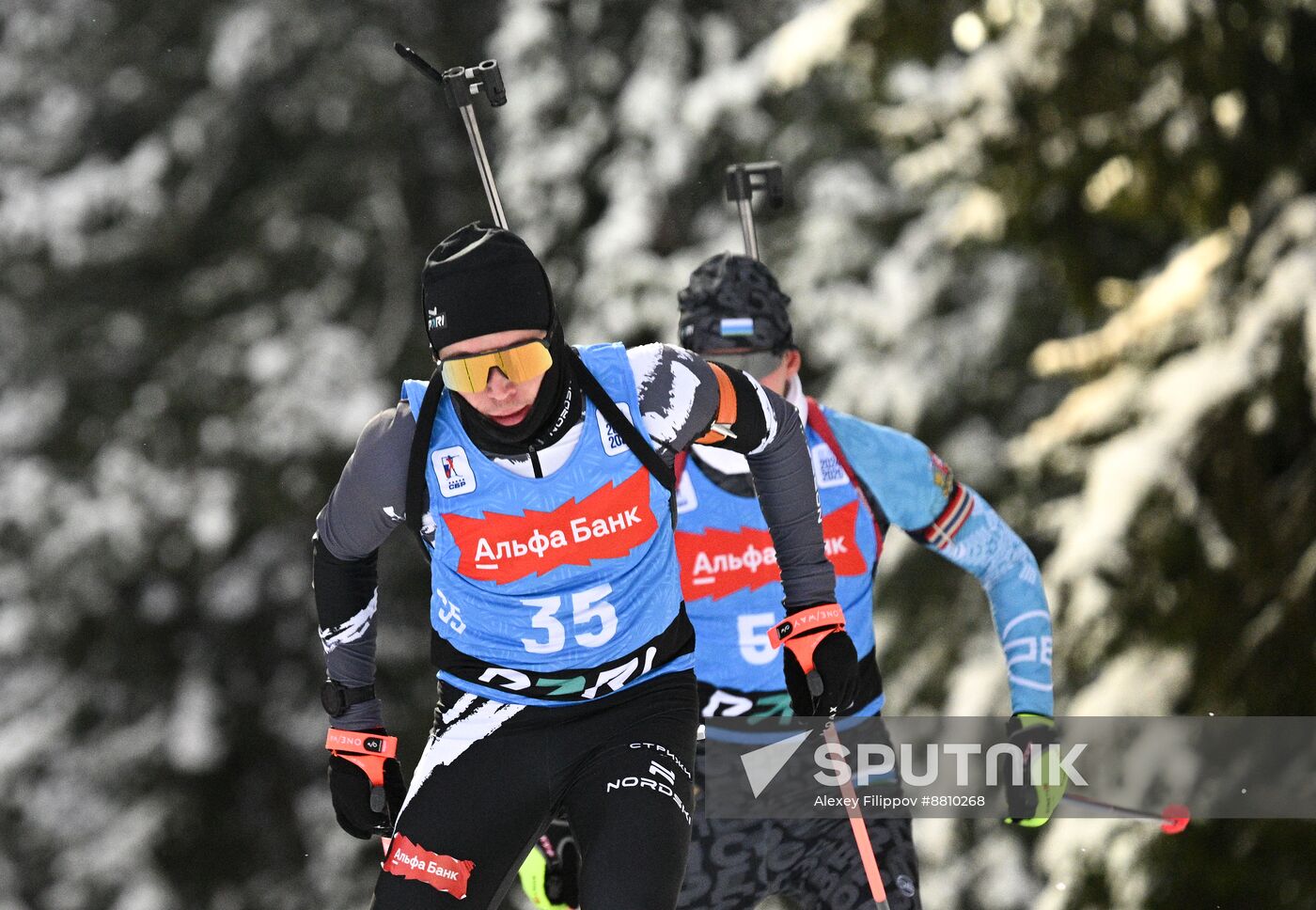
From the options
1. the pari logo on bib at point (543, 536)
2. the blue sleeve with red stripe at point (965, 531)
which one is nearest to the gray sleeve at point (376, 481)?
the pari logo on bib at point (543, 536)

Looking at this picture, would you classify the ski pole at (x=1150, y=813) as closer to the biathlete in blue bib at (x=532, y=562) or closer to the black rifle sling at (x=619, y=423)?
the biathlete in blue bib at (x=532, y=562)

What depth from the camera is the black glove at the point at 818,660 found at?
3.67 metres

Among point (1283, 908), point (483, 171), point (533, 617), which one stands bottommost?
point (1283, 908)

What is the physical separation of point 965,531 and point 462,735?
152cm

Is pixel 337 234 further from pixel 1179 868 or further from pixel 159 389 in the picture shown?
pixel 1179 868

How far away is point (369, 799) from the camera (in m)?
3.71

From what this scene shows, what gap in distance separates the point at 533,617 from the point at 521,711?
0.21m

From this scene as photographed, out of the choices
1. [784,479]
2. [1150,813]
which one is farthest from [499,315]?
[1150,813]

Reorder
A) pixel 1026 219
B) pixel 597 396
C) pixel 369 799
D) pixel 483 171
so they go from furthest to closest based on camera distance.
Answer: pixel 1026 219
pixel 483 171
pixel 369 799
pixel 597 396

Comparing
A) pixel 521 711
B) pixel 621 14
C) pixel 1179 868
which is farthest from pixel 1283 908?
pixel 621 14

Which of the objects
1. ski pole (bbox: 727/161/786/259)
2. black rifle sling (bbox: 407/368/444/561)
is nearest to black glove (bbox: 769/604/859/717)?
black rifle sling (bbox: 407/368/444/561)

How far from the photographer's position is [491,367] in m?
3.27

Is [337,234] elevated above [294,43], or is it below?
below

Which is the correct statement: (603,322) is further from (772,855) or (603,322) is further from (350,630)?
(350,630)
